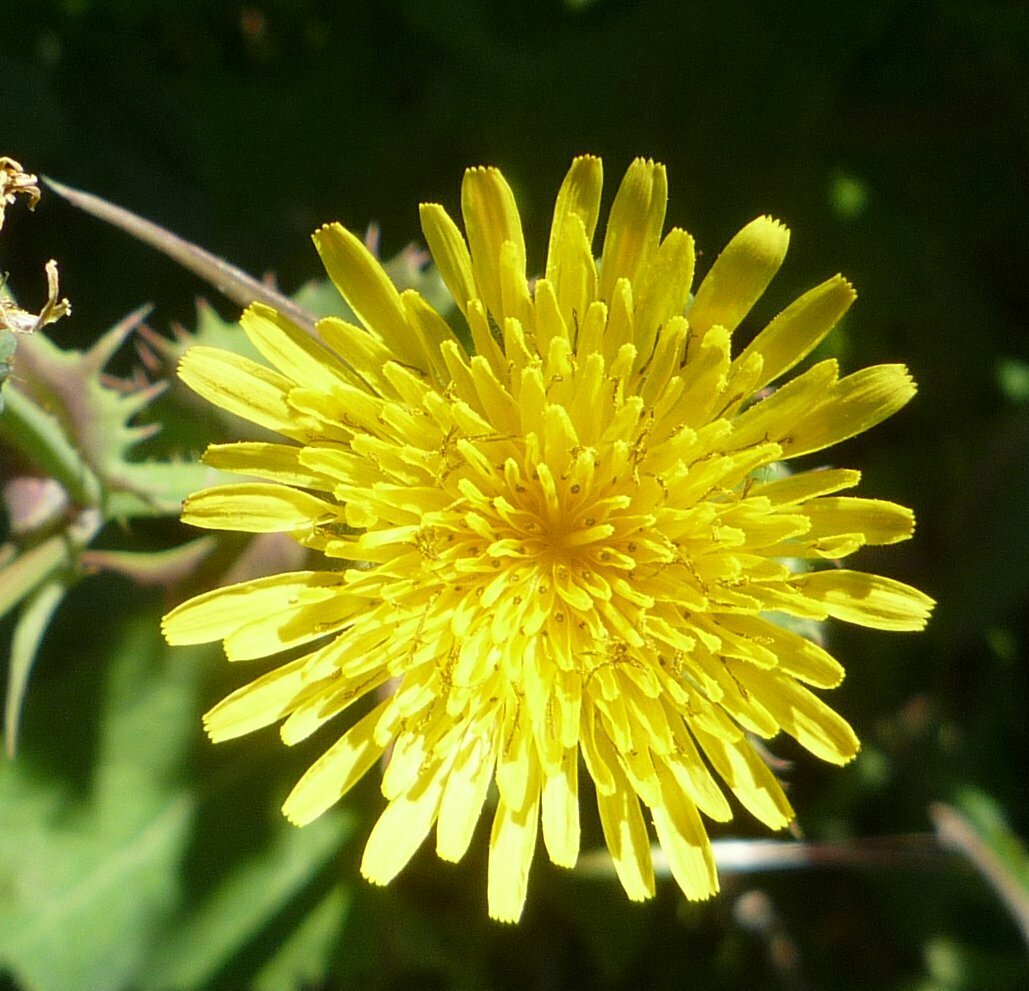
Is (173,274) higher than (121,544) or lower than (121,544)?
higher

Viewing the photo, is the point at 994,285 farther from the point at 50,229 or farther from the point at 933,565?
the point at 50,229

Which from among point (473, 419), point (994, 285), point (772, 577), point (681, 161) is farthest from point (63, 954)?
point (994, 285)

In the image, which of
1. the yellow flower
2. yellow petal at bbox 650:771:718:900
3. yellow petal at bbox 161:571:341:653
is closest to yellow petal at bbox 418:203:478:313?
the yellow flower

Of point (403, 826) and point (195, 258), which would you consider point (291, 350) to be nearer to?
point (195, 258)

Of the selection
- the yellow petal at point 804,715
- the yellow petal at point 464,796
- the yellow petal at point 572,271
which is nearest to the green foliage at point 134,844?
the yellow petal at point 464,796

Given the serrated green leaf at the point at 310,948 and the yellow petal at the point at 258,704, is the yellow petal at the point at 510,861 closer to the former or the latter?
the yellow petal at the point at 258,704

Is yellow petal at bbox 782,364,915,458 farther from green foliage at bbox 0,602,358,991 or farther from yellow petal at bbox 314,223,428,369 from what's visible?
green foliage at bbox 0,602,358,991

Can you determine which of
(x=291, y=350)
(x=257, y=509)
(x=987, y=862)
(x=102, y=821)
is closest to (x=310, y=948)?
(x=102, y=821)
